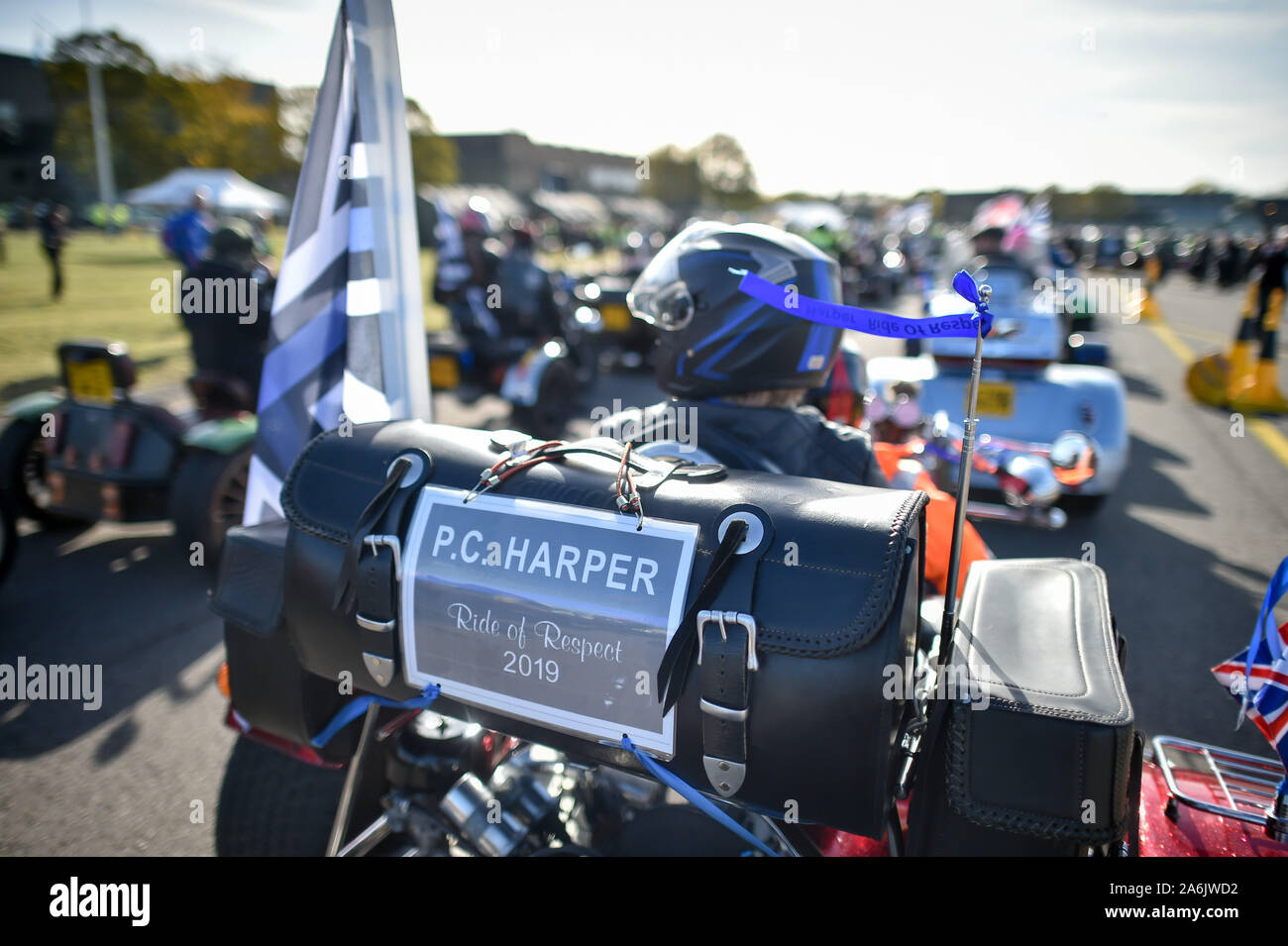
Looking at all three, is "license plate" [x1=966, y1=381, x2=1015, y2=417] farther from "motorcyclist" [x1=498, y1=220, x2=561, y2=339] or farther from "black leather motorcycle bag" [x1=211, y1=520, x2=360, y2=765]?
"black leather motorcycle bag" [x1=211, y1=520, x2=360, y2=765]

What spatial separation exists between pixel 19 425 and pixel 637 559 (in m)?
4.80

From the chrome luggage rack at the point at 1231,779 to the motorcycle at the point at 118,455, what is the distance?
4147mm

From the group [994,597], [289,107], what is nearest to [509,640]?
[994,597]

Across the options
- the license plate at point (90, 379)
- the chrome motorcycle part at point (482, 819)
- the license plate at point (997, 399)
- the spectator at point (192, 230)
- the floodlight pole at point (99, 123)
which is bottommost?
the chrome motorcycle part at point (482, 819)

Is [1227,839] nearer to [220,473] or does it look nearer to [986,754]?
[986,754]

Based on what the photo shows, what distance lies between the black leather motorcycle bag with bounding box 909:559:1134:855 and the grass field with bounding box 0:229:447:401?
643 centimetres

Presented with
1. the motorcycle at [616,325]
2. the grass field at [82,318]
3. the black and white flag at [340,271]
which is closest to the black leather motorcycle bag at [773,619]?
the black and white flag at [340,271]

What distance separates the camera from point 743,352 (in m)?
2.12

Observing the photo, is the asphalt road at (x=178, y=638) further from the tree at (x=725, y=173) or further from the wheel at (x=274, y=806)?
the tree at (x=725, y=173)

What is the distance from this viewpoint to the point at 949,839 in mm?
1232

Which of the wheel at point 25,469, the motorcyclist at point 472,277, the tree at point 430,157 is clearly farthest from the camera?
the tree at point 430,157

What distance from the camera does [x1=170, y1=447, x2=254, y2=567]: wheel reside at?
12.6 feet

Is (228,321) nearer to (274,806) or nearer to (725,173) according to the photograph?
(274,806)

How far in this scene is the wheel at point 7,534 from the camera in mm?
3633
